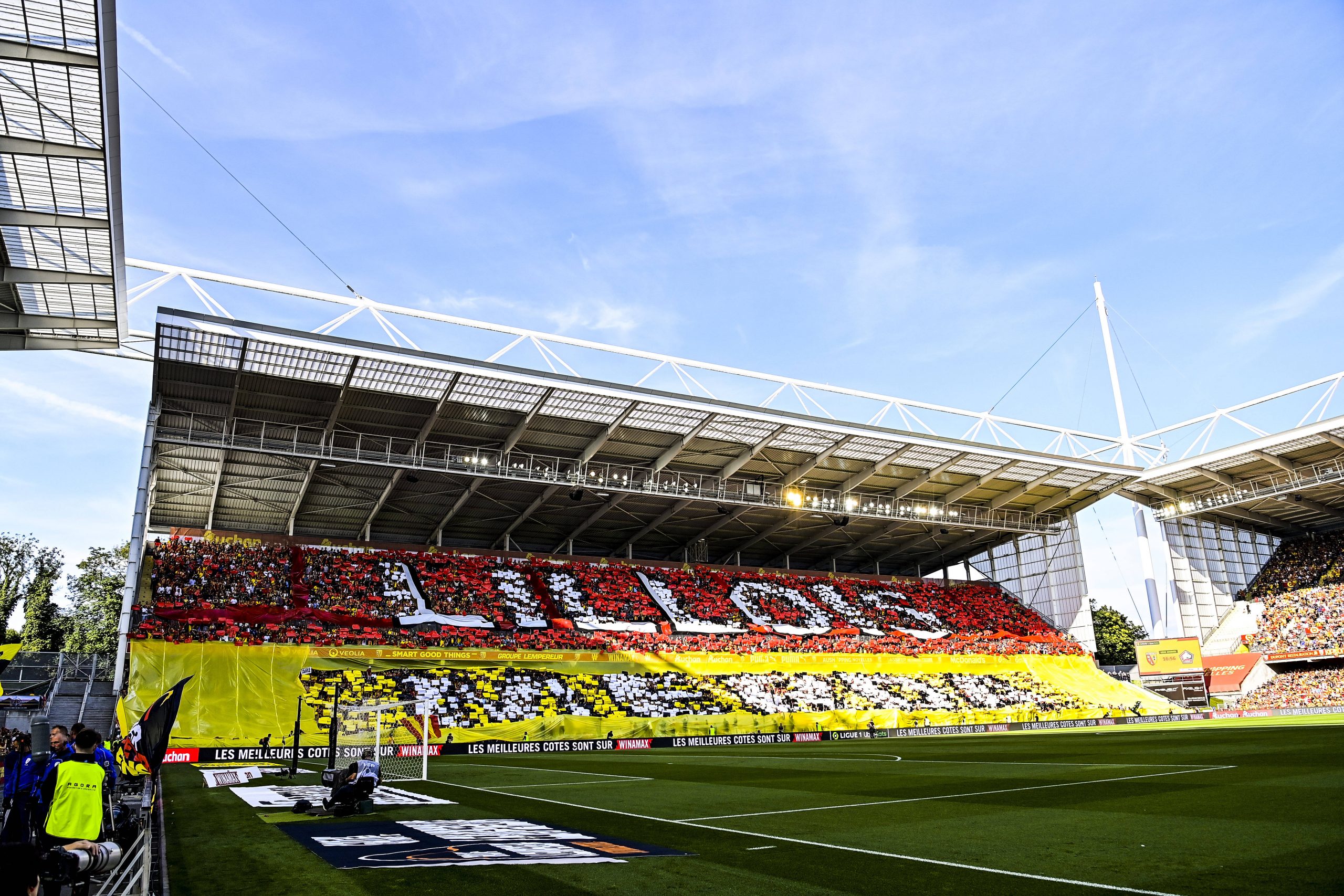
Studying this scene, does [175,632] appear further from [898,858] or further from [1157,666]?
[1157,666]

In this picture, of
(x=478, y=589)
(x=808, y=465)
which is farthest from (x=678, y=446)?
(x=478, y=589)

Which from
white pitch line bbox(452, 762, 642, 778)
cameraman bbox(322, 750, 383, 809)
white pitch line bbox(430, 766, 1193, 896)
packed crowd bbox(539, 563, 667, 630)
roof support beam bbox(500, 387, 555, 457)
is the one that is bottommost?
white pitch line bbox(452, 762, 642, 778)

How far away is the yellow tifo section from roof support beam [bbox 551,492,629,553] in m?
8.25

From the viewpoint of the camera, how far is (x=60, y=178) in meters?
18.2

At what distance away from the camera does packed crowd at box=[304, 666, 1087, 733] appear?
33.2 metres

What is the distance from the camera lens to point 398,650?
3541 cm

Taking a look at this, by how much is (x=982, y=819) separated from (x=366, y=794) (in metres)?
8.30

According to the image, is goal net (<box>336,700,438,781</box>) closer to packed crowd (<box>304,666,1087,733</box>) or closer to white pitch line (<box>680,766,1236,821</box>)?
packed crowd (<box>304,666,1087,733</box>)

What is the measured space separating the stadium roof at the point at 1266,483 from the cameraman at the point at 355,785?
4759 cm

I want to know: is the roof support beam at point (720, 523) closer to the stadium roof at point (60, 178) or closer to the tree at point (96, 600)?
the stadium roof at point (60, 178)

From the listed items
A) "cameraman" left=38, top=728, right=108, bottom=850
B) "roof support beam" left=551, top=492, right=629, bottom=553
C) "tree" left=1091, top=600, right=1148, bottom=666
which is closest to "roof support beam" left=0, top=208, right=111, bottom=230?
"cameraman" left=38, top=728, right=108, bottom=850

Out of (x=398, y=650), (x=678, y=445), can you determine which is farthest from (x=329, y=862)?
(x=678, y=445)

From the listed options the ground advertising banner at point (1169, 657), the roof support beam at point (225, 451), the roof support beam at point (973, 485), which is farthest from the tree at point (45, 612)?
the ground advertising banner at point (1169, 657)

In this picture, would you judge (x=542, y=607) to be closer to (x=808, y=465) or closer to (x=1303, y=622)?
(x=808, y=465)
